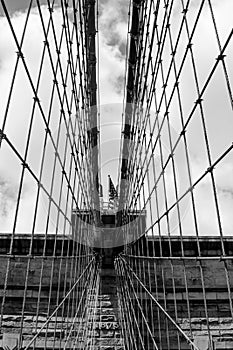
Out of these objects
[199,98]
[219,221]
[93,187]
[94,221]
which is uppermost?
[93,187]

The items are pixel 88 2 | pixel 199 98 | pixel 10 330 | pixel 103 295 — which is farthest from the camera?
pixel 103 295

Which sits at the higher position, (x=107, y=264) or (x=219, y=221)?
(x=107, y=264)

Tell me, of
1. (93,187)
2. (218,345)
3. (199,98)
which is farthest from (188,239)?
(199,98)

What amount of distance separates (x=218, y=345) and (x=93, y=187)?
2.24m

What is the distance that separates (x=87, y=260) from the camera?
3.84 metres

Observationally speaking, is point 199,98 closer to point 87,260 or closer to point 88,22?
point 88,22

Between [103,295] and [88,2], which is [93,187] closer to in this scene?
[103,295]

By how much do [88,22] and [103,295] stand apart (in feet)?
8.32

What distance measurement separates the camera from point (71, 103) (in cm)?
249

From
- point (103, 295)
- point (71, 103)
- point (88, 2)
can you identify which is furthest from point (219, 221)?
point (103, 295)

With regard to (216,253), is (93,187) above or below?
above

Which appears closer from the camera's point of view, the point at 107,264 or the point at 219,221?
the point at 219,221

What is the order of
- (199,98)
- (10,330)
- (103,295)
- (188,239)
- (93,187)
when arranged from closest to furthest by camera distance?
(199,98) < (10,330) < (188,239) < (103,295) < (93,187)

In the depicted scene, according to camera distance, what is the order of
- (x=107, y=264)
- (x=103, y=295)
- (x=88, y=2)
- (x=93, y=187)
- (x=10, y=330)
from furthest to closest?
(x=93, y=187) < (x=107, y=264) < (x=103, y=295) < (x=10, y=330) < (x=88, y=2)
